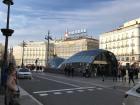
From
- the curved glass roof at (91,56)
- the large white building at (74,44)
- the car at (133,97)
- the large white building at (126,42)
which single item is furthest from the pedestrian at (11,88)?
the large white building at (74,44)

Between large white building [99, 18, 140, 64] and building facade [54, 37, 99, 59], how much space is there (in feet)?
42.8

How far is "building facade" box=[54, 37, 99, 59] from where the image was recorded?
17362cm

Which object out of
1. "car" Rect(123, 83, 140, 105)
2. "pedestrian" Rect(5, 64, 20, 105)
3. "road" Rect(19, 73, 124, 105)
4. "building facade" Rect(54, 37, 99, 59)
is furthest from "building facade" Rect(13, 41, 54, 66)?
"car" Rect(123, 83, 140, 105)

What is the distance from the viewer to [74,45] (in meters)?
A: 179

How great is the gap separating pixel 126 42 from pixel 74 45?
41444mm

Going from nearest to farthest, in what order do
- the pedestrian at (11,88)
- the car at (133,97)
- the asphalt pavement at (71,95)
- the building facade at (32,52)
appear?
1. the car at (133,97)
2. the pedestrian at (11,88)
3. the asphalt pavement at (71,95)
4. the building facade at (32,52)

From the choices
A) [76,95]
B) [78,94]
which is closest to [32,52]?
[78,94]

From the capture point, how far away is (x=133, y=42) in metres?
136

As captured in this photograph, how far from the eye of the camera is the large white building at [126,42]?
5259 inches

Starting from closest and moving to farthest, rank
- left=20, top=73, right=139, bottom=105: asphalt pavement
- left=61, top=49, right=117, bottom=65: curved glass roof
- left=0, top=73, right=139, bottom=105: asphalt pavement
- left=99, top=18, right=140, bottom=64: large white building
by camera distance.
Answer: left=0, top=73, right=139, bottom=105: asphalt pavement → left=20, top=73, right=139, bottom=105: asphalt pavement → left=61, top=49, right=117, bottom=65: curved glass roof → left=99, top=18, right=140, bottom=64: large white building

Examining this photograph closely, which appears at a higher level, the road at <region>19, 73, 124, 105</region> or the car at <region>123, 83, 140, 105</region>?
the car at <region>123, 83, 140, 105</region>

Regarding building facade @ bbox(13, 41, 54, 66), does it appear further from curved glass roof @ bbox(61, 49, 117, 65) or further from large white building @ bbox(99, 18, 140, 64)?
curved glass roof @ bbox(61, 49, 117, 65)

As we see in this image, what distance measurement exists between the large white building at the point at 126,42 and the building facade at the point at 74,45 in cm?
1305

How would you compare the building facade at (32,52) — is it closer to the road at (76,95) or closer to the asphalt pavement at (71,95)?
the asphalt pavement at (71,95)
